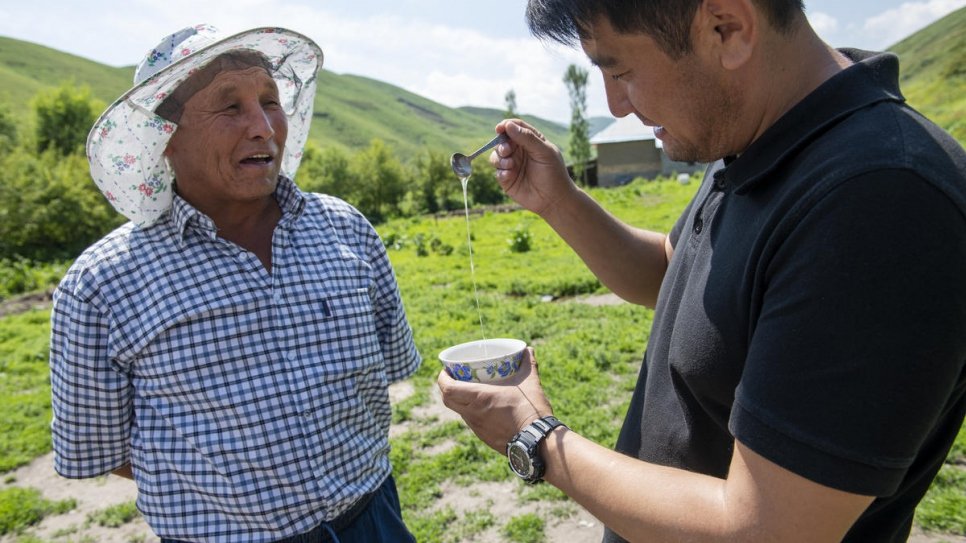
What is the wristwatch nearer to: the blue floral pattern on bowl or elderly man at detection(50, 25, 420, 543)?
the blue floral pattern on bowl

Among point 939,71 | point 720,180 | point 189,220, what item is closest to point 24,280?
point 189,220

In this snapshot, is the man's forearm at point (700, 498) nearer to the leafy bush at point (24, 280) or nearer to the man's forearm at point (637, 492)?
the man's forearm at point (637, 492)

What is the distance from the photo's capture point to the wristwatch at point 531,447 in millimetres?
1677

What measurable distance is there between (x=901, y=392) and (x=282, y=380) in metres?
1.86

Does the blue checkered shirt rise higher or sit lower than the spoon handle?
lower

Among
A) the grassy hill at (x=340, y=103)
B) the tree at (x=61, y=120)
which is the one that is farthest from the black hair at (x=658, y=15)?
the grassy hill at (x=340, y=103)

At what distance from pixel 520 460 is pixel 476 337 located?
298 inches

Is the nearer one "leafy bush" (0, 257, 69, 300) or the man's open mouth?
the man's open mouth

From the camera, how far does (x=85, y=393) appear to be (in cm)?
220

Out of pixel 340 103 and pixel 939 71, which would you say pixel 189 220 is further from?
pixel 340 103

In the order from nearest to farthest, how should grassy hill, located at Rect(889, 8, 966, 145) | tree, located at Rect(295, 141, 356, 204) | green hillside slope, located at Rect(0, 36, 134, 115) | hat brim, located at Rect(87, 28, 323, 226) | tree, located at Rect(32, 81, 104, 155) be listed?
hat brim, located at Rect(87, 28, 323, 226), tree, located at Rect(295, 141, 356, 204), tree, located at Rect(32, 81, 104, 155), grassy hill, located at Rect(889, 8, 966, 145), green hillside slope, located at Rect(0, 36, 134, 115)

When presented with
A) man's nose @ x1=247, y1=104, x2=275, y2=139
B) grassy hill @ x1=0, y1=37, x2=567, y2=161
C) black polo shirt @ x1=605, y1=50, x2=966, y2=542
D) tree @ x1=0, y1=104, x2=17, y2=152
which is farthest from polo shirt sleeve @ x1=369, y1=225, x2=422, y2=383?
tree @ x1=0, y1=104, x2=17, y2=152

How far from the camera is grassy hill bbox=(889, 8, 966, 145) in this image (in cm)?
5031

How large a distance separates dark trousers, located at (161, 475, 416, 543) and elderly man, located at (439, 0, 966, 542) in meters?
0.79
